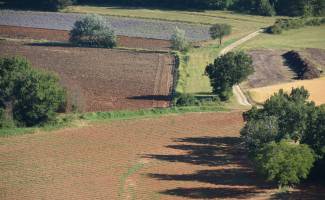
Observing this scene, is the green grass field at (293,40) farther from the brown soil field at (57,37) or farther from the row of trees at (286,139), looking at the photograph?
the row of trees at (286,139)

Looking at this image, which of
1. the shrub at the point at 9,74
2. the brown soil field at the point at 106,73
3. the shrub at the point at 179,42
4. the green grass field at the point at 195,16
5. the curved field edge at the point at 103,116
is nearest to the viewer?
the curved field edge at the point at 103,116

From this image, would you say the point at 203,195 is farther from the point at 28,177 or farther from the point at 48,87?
the point at 48,87

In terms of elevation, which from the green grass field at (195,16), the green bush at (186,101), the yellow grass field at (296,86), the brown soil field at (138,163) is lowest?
the brown soil field at (138,163)

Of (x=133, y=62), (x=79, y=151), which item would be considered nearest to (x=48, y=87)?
(x=79, y=151)

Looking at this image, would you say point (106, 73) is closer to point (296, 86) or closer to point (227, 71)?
point (227, 71)

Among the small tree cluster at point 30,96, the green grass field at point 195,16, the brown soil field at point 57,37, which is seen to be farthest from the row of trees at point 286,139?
the green grass field at point 195,16

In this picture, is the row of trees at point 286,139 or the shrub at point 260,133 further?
the shrub at point 260,133

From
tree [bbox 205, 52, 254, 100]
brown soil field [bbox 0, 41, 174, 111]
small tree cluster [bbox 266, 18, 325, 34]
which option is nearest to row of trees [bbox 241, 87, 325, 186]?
tree [bbox 205, 52, 254, 100]

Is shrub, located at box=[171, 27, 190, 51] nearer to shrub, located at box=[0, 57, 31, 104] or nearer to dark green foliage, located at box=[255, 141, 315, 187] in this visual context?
shrub, located at box=[0, 57, 31, 104]
